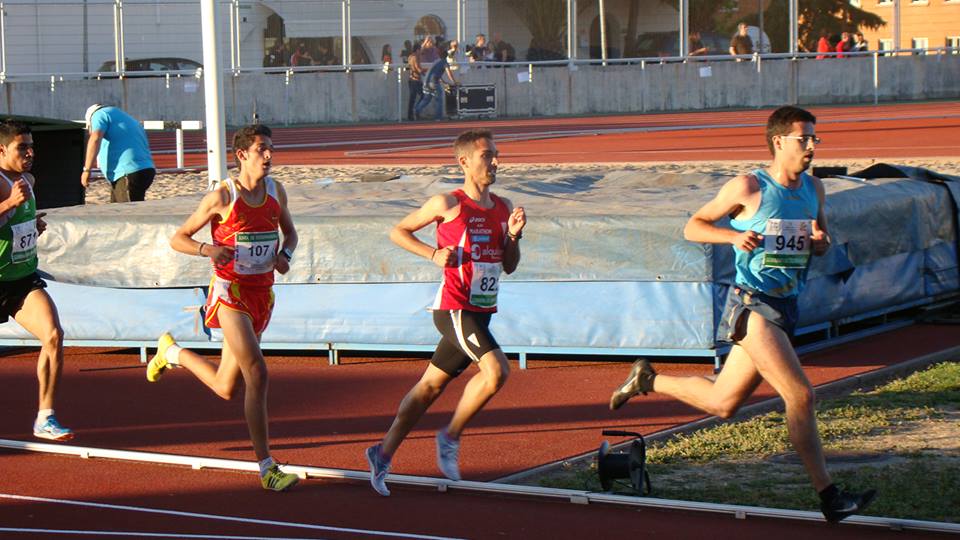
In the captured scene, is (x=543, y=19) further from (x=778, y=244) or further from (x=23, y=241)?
(x=778, y=244)

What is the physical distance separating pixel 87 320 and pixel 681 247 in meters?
Result: 4.87

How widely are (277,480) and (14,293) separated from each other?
7.74 feet

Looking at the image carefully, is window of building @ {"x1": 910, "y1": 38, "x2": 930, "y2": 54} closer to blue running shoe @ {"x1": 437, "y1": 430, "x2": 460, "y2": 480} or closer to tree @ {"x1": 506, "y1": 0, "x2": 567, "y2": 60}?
tree @ {"x1": 506, "y1": 0, "x2": 567, "y2": 60}

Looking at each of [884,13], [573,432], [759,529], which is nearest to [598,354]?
[573,432]

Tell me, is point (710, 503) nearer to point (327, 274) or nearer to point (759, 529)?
point (759, 529)

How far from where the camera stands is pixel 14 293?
8406mm

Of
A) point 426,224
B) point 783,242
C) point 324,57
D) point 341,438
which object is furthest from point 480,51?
point 783,242

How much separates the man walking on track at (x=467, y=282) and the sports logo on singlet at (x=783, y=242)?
117cm

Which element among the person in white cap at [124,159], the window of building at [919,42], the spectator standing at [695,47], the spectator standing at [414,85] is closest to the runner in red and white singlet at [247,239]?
the person in white cap at [124,159]

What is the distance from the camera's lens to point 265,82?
1469 inches

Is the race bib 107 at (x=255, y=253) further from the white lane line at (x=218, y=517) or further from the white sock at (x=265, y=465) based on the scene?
the white lane line at (x=218, y=517)

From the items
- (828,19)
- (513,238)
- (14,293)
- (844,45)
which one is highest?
(828,19)

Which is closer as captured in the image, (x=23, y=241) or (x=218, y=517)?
(x=218, y=517)

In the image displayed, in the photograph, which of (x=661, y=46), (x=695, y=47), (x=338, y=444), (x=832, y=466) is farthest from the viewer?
(x=661, y=46)
